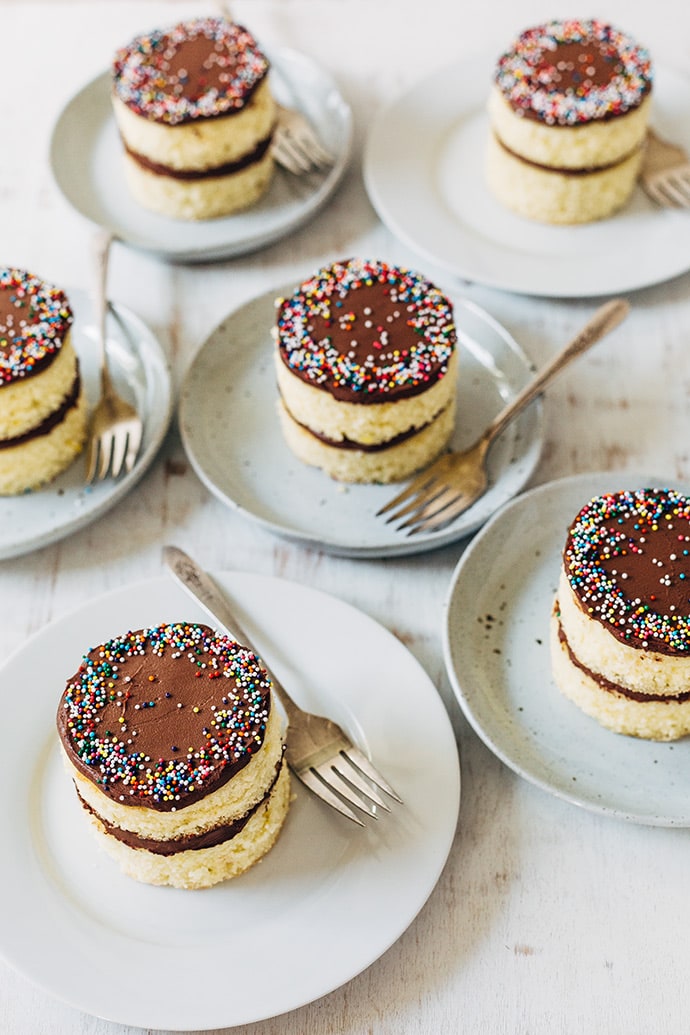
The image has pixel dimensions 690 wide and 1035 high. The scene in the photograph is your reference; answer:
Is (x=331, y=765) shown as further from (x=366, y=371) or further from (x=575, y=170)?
(x=575, y=170)

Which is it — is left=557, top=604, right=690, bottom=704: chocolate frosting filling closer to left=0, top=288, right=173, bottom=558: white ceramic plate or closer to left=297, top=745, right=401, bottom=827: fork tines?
left=297, top=745, right=401, bottom=827: fork tines

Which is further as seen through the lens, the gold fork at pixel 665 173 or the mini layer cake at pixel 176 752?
the gold fork at pixel 665 173

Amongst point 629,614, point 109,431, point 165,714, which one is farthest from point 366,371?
point 165,714

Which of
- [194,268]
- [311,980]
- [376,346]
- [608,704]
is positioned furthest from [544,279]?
[311,980]

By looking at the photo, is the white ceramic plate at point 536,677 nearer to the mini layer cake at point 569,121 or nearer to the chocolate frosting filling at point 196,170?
the mini layer cake at point 569,121

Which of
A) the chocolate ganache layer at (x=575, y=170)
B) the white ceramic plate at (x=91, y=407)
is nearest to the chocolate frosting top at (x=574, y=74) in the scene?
the chocolate ganache layer at (x=575, y=170)

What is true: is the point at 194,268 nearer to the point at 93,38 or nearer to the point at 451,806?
the point at 93,38

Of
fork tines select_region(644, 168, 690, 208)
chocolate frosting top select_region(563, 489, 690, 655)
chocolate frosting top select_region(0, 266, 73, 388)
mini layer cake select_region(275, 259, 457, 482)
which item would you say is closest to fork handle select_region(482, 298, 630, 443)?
mini layer cake select_region(275, 259, 457, 482)
